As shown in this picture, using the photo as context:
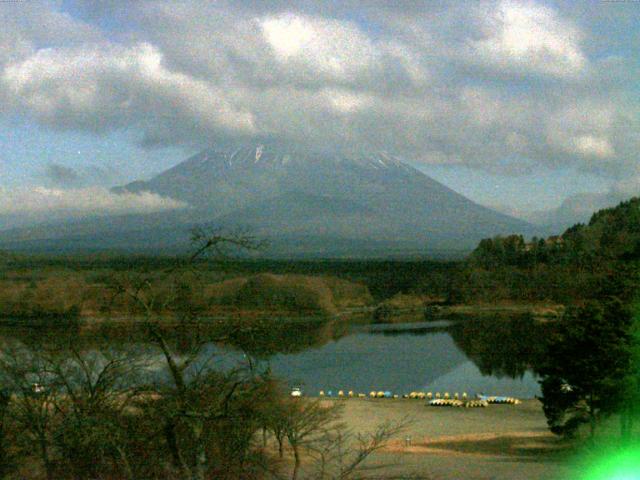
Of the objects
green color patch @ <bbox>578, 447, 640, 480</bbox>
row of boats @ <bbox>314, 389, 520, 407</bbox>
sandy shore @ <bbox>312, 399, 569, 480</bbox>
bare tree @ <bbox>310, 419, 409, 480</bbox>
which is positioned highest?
bare tree @ <bbox>310, 419, 409, 480</bbox>

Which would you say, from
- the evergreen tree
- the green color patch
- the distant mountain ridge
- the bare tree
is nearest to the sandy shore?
the green color patch

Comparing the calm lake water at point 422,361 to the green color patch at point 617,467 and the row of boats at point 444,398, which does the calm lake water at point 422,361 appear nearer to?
the row of boats at point 444,398

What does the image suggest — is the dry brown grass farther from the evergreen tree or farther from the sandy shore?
the evergreen tree

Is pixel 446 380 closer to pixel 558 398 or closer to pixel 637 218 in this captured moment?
pixel 558 398

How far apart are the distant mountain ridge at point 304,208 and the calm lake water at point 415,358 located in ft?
235

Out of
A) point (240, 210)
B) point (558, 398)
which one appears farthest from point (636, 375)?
point (240, 210)

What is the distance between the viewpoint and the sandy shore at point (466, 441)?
28.6ft

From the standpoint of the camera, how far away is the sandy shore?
343 inches

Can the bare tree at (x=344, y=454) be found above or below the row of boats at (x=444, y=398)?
above

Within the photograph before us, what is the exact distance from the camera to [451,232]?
6634 inches

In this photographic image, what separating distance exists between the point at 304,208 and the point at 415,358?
13235cm

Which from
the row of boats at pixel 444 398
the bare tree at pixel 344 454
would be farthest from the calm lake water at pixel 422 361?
the bare tree at pixel 344 454

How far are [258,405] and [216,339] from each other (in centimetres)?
134

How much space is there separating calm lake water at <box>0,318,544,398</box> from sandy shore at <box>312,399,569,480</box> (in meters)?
2.39
